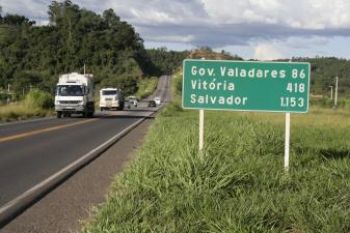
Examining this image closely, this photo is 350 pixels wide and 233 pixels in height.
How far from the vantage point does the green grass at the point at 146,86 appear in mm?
158250

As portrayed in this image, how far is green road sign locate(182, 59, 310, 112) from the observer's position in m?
11.3

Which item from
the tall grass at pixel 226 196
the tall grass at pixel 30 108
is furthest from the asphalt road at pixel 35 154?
the tall grass at pixel 30 108

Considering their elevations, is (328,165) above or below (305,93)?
below

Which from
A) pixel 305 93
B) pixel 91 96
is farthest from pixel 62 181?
pixel 91 96

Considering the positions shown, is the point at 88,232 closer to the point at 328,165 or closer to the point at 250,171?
the point at 250,171

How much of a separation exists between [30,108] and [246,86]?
36.9m

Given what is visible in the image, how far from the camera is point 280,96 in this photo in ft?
37.2

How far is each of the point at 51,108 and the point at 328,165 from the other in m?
43.4

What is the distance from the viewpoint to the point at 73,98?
42.0 m

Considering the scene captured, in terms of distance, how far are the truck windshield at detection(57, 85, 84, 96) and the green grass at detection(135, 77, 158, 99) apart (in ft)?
352

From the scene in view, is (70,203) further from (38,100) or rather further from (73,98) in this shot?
(38,100)

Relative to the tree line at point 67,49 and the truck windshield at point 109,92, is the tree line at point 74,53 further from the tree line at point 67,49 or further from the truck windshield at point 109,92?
the truck windshield at point 109,92


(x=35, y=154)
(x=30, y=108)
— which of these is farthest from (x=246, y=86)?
(x=30, y=108)

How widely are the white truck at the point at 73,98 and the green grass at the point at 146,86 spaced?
106265 millimetres
